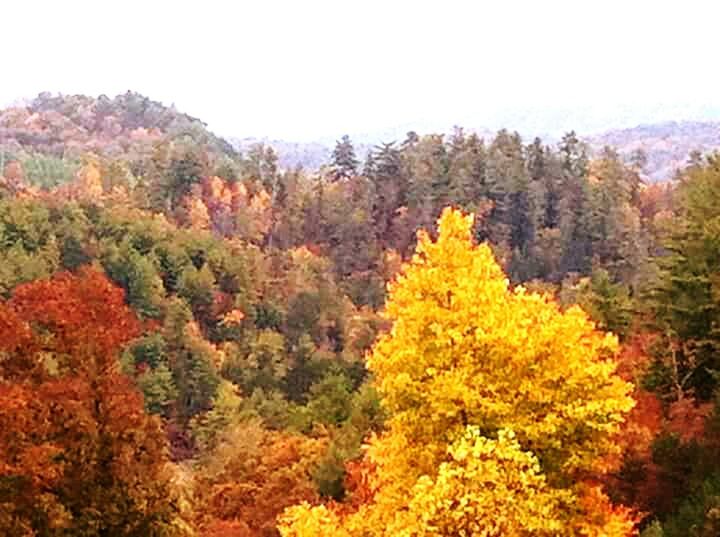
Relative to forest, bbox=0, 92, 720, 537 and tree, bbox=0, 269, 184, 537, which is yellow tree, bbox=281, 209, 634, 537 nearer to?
forest, bbox=0, 92, 720, 537

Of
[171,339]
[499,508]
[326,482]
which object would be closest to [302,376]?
[171,339]

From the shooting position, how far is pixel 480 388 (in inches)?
639

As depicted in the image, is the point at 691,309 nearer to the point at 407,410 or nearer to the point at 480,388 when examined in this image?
the point at 480,388

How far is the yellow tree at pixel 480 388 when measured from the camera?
16.1m

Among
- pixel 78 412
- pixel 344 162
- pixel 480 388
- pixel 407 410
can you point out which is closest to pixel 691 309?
pixel 480 388

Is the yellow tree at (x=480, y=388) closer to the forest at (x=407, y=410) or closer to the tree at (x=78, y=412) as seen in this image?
the forest at (x=407, y=410)

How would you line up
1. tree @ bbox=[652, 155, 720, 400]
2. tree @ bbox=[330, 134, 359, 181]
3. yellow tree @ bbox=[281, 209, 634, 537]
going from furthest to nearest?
tree @ bbox=[330, 134, 359, 181] → tree @ bbox=[652, 155, 720, 400] → yellow tree @ bbox=[281, 209, 634, 537]

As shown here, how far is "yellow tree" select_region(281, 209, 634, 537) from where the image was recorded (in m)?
16.1

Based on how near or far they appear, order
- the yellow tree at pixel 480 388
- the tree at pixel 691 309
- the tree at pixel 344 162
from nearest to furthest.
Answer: the yellow tree at pixel 480 388 → the tree at pixel 691 309 → the tree at pixel 344 162

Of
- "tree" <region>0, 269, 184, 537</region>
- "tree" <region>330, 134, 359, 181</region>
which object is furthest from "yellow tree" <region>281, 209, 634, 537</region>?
"tree" <region>330, 134, 359, 181</region>

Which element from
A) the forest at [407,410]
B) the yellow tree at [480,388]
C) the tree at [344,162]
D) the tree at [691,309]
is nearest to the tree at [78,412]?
the forest at [407,410]

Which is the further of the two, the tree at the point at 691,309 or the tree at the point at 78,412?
the tree at the point at 691,309

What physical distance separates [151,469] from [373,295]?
99140mm

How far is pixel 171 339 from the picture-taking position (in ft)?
301
